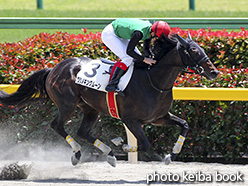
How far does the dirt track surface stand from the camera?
19.0 ft

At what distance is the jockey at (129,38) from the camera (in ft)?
18.8

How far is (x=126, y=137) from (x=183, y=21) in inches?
110

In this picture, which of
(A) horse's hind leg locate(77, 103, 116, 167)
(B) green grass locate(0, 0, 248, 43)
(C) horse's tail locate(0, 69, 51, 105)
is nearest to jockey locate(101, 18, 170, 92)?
(A) horse's hind leg locate(77, 103, 116, 167)

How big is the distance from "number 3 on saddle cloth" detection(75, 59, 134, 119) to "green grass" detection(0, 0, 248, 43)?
5.12 metres

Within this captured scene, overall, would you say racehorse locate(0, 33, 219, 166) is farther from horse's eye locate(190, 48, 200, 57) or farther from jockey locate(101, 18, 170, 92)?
jockey locate(101, 18, 170, 92)

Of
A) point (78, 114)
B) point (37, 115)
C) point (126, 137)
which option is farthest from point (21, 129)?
point (126, 137)

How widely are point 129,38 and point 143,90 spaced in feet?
2.01

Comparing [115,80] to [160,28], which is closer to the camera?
[160,28]

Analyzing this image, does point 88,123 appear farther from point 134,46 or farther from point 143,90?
point 134,46

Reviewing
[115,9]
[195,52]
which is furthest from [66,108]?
[115,9]

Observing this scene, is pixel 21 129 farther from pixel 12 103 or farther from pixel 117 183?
pixel 117 183

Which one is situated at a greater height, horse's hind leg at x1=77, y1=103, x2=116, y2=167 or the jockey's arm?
the jockey's arm

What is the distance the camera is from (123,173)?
6.29 m

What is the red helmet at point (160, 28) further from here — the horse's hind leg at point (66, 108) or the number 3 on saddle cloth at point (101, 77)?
the horse's hind leg at point (66, 108)
